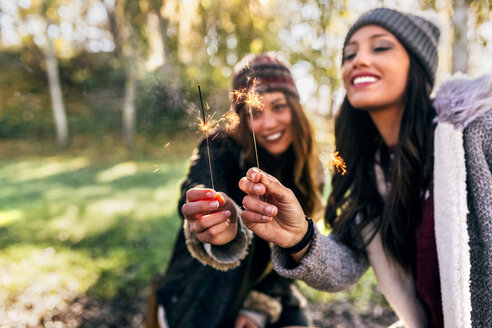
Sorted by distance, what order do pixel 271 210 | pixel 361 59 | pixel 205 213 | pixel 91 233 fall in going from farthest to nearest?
1. pixel 91 233
2. pixel 361 59
3. pixel 205 213
4. pixel 271 210

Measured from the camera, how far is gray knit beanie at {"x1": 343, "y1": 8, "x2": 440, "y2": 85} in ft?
6.29

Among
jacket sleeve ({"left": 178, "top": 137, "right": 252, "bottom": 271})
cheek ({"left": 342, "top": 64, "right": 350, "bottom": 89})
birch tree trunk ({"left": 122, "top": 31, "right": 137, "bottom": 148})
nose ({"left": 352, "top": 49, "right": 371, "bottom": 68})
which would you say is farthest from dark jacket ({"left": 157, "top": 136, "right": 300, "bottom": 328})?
birch tree trunk ({"left": 122, "top": 31, "right": 137, "bottom": 148})

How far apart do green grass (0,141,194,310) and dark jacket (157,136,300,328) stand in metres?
0.30

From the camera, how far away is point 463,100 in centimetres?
170

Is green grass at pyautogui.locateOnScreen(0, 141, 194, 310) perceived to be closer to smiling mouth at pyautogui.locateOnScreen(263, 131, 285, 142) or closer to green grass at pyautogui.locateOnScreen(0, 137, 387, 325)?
green grass at pyautogui.locateOnScreen(0, 137, 387, 325)

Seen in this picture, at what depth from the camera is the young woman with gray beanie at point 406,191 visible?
1452 mm

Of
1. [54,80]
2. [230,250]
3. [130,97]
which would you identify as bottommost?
[230,250]

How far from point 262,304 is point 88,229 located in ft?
15.8

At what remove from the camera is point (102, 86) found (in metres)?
15.8

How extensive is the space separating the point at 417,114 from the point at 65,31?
1692cm

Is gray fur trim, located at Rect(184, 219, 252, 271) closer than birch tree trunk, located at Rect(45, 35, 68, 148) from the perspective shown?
Yes

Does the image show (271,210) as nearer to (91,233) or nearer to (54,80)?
(91,233)

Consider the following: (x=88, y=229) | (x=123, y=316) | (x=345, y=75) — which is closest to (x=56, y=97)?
(x=88, y=229)

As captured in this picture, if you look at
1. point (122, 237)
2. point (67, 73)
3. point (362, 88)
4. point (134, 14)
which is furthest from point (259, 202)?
point (67, 73)
